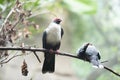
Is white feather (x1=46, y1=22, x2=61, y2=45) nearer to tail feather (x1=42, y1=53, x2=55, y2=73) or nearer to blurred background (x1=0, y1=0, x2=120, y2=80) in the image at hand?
tail feather (x1=42, y1=53, x2=55, y2=73)

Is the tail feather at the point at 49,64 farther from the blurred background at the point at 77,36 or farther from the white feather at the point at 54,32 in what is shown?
the blurred background at the point at 77,36

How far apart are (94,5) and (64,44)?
0.59 metres

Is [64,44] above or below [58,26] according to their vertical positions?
below

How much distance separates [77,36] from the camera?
2.72 meters

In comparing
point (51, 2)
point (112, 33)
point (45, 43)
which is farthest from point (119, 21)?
point (45, 43)

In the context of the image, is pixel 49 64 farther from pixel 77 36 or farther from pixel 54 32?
pixel 77 36

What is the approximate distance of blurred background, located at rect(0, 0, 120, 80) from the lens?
208 centimetres

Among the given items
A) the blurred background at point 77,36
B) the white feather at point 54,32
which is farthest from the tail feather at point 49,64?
→ the blurred background at point 77,36

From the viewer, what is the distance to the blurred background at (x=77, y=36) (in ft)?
6.84

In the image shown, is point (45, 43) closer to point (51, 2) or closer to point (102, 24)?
point (51, 2)

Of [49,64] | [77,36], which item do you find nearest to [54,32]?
[49,64]

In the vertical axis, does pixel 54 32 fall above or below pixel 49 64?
above

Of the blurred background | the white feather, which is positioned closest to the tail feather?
the white feather

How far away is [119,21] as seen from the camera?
2.43 metres
